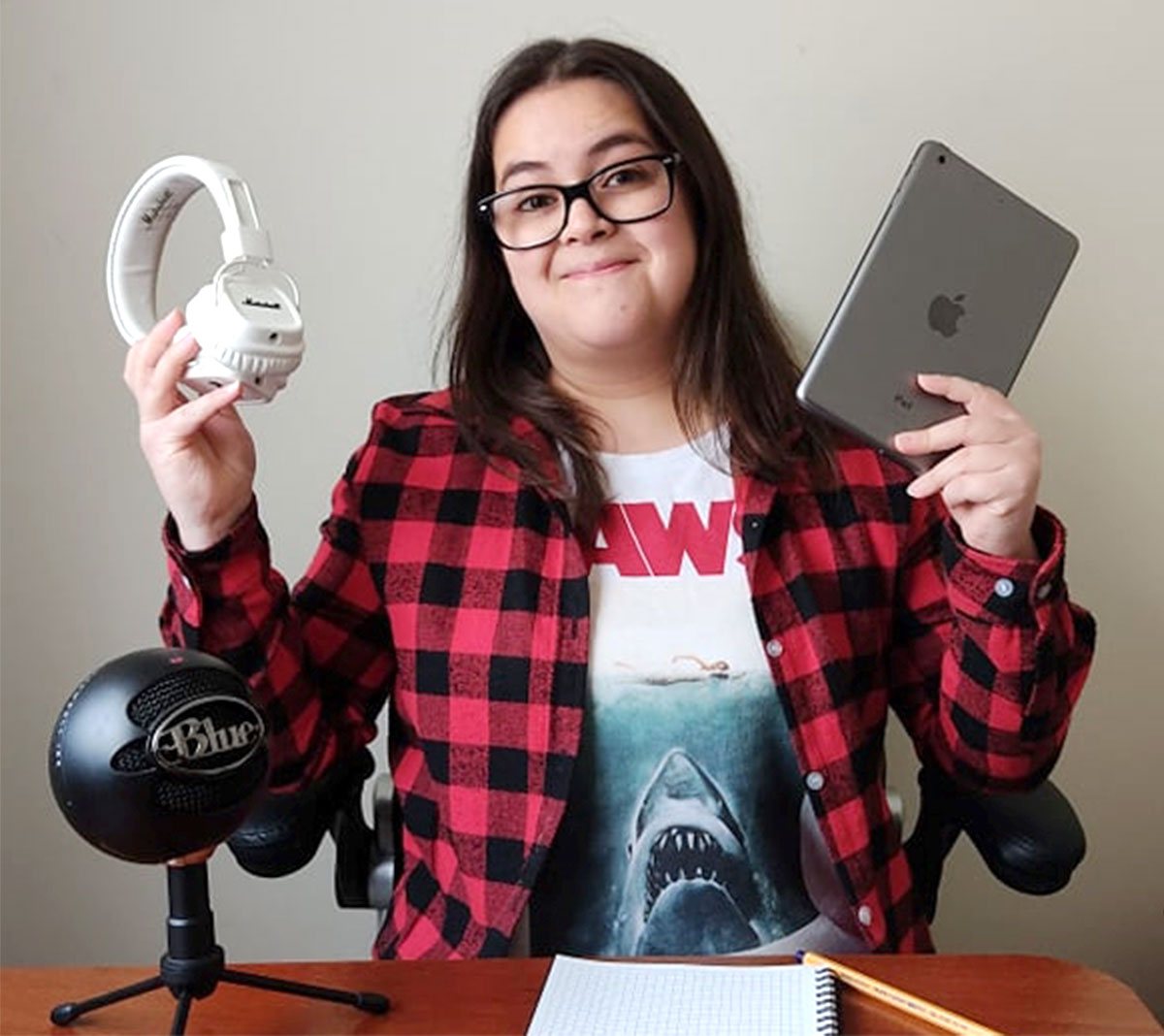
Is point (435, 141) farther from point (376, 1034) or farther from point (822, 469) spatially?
point (376, 1034)

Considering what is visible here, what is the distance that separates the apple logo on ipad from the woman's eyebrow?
311mm

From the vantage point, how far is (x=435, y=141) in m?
1.45

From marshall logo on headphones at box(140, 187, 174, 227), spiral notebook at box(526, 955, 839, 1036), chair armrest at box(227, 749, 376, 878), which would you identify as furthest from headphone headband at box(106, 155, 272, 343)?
spiral notebook at box(526, 955, 839, 1036)

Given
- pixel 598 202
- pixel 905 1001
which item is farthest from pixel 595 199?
pixel 905 1001

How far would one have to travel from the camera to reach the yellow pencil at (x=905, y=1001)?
749 millimetres

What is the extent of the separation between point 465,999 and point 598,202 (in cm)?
63

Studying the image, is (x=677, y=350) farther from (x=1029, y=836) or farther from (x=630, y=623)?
(x=1029, y=836)

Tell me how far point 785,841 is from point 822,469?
1.03ft

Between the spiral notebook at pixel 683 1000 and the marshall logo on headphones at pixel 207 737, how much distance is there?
225 mm

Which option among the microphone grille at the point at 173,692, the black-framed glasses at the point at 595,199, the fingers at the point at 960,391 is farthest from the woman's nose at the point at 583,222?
the microphone grille at the point at 173,692

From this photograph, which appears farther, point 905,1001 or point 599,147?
point 599,147

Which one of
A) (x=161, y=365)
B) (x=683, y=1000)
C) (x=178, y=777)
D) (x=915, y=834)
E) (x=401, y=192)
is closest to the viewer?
(x=178, y=777)

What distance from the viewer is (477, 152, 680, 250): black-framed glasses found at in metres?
1.12

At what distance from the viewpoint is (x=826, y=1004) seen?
30.5 inches
